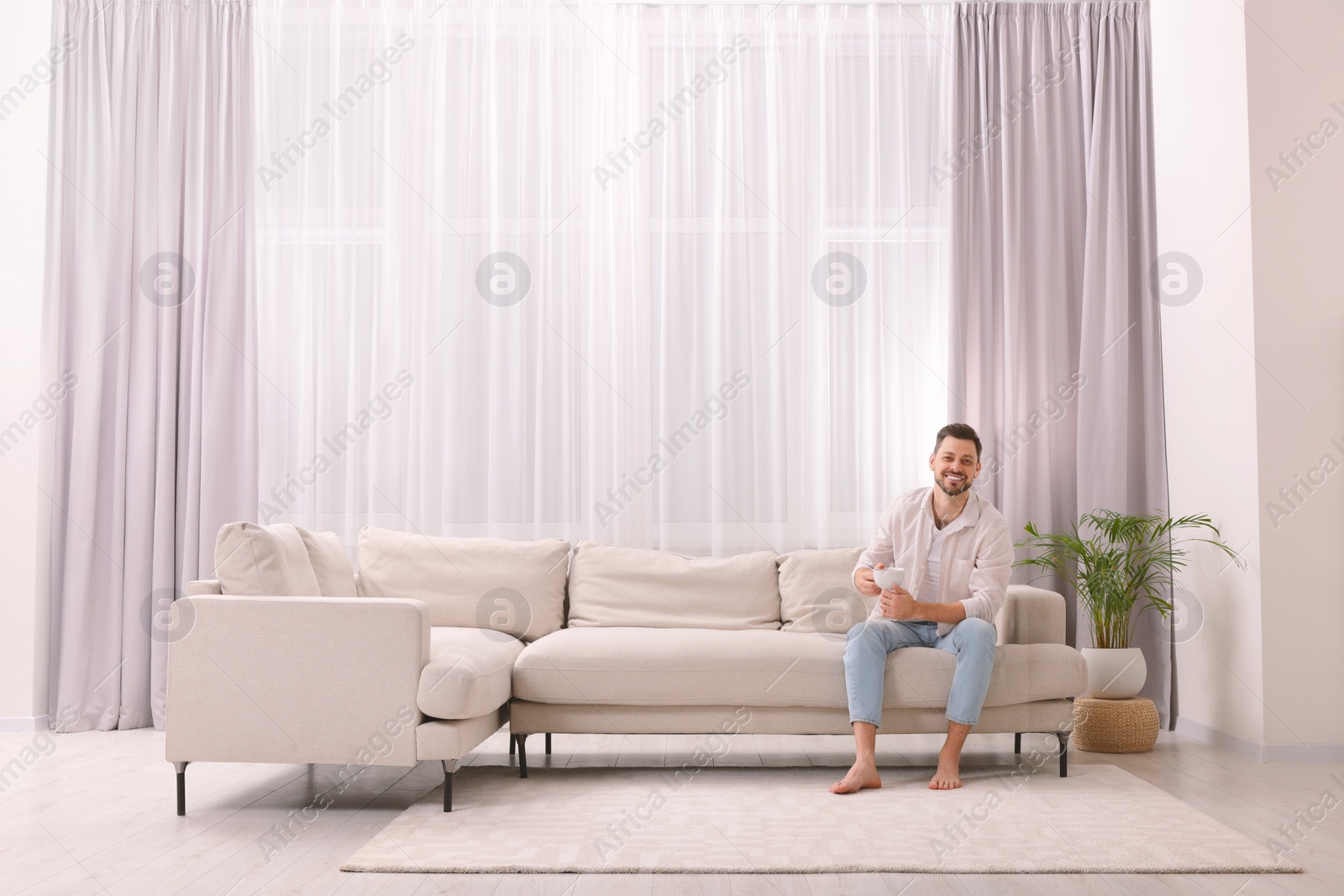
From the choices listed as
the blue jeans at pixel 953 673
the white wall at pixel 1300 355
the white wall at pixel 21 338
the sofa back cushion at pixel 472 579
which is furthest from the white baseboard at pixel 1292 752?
the white wall at pixel 21 338

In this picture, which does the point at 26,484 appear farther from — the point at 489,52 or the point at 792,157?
the point at 792,157

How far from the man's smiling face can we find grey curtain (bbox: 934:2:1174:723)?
1.01 m

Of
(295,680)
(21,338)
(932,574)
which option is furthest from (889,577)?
(21,338)

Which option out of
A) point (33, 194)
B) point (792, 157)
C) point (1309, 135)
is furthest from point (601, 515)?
point (1309, 135)

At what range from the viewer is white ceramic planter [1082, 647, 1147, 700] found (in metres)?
3.72

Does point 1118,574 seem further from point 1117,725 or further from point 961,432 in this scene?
point 961,432

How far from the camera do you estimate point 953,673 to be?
10.2 ft

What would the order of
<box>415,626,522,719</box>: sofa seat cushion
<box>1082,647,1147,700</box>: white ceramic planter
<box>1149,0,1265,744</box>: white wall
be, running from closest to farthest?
1. <box>415,626,522,719</box>: sofa seat cushion
2. <box>1149,0,1265,744</box>: white wall
3. <box>1082,647,1147,700</box>: white ceramic planter

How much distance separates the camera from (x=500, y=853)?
237 centimetres

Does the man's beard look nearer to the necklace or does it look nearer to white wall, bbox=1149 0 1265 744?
the necklace

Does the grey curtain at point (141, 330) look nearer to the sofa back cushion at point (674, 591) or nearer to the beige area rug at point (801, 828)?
the sofa back cushion at point (674, 591)

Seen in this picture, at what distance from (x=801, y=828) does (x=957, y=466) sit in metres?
1.27

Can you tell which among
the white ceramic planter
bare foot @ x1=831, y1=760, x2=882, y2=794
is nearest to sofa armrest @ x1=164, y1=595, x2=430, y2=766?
bare foot @ x1=831, y1=760, x2=882, y2=794

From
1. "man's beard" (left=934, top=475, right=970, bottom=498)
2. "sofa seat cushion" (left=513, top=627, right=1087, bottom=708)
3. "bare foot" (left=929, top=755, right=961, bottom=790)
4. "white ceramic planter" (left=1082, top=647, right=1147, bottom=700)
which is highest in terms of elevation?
"man's beard" (left=934, top=475, right=970, bottom=498)
